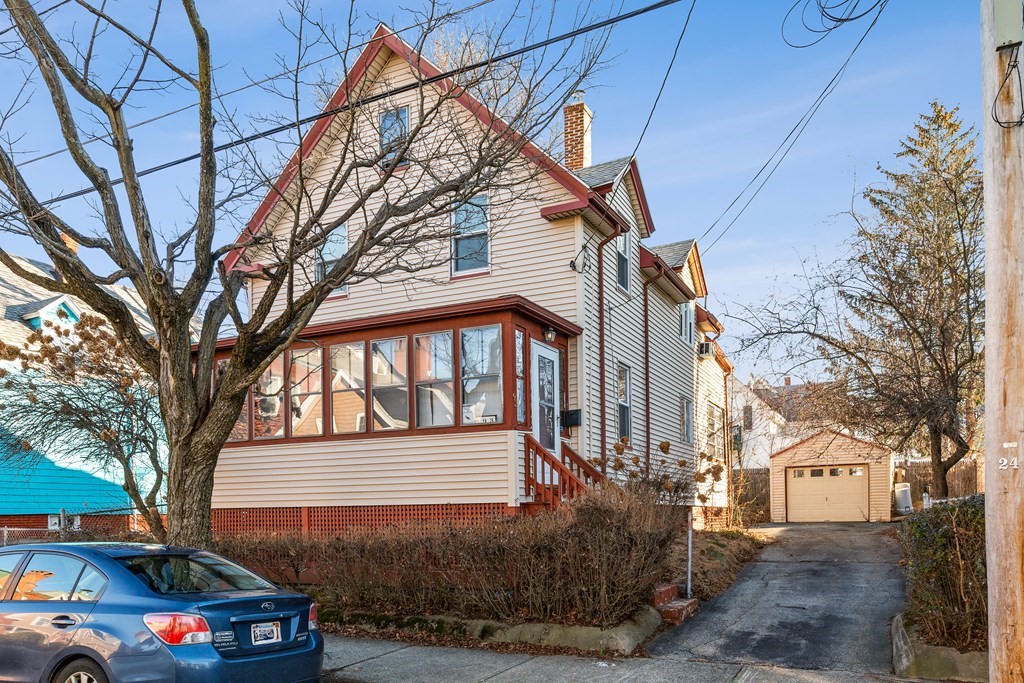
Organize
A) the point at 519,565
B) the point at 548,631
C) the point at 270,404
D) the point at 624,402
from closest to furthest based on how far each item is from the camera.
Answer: the point at 548,631, the point at 519,565, the point at 270,404, the point at 624,402

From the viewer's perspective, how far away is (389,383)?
1474cm

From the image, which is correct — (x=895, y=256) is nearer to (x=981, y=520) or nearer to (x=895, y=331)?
(x=895, y=331)

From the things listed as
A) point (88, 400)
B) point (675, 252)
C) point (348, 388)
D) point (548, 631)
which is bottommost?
point (548, 631)

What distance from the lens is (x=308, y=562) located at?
39.4 ft

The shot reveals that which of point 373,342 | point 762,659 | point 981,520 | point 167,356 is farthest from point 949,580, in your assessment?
point 373,342

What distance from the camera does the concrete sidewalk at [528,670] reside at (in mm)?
8273

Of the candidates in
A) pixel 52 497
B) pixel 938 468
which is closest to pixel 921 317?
pixel 938 468

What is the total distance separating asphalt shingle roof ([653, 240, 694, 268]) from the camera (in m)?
21.8

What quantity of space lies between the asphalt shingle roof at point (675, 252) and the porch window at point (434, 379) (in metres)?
9.14

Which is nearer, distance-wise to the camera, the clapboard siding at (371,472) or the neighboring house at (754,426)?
the clapboard siding at (371,472)

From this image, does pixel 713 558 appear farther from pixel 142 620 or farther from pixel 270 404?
pixel 142 620

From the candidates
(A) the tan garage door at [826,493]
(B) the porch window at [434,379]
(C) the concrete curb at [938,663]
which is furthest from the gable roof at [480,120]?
(A) the tan garage door at [826,493]

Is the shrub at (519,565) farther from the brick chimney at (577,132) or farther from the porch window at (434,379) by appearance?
the brick chimney at (577,132)

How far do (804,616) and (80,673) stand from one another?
878 centimetres
